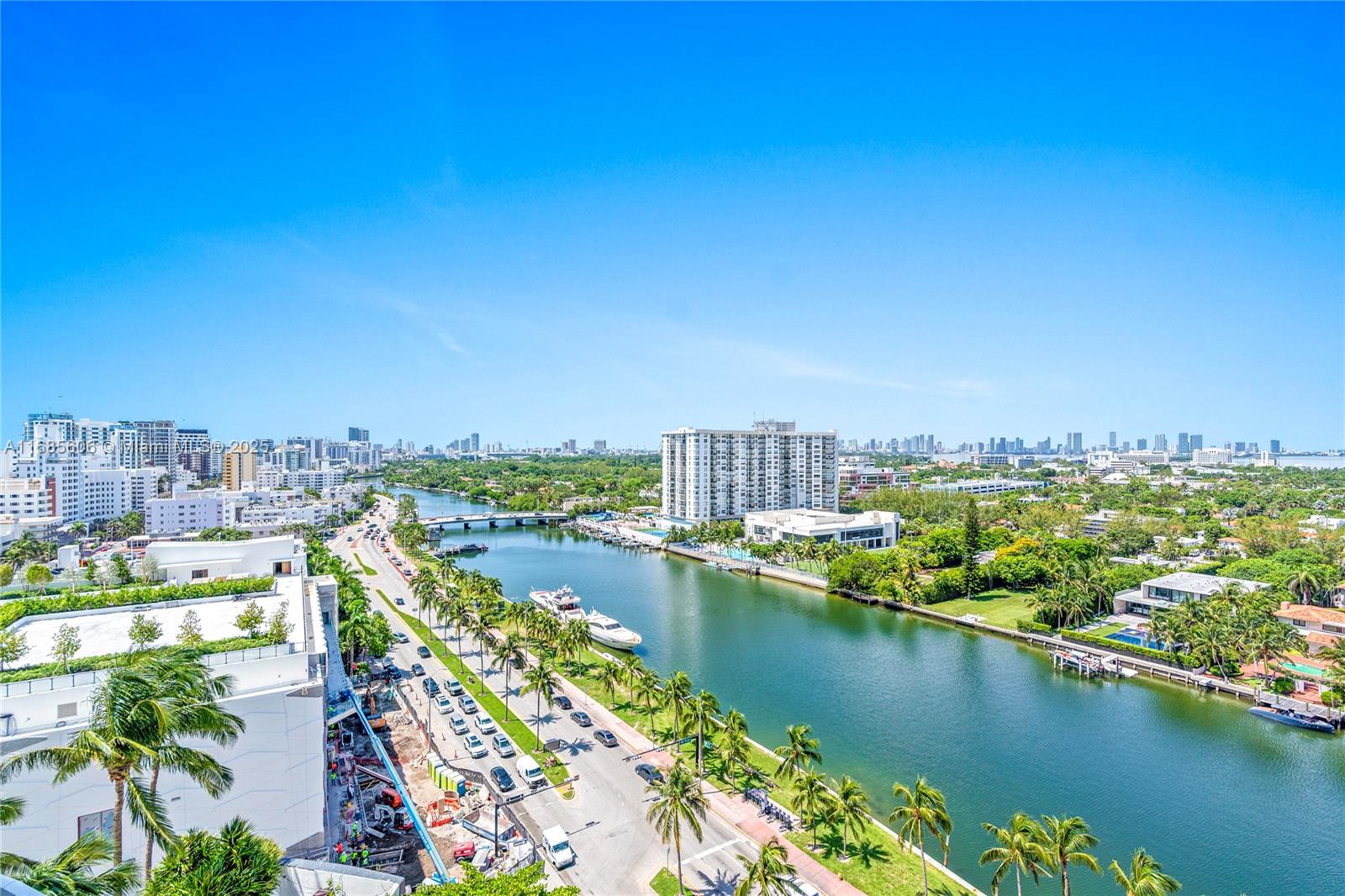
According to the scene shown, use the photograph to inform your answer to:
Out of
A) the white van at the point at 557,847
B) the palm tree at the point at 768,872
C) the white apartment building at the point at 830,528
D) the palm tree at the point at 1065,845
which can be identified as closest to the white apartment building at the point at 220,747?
the white van at the point at 557,847

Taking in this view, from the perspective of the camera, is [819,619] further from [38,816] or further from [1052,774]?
[38,816]

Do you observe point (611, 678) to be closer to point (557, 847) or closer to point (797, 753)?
point (797, 753)

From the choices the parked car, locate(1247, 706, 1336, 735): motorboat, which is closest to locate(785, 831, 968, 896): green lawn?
the parked car

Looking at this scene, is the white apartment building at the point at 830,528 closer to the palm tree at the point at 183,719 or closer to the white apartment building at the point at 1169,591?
the white apartment building at the point at 1169,591

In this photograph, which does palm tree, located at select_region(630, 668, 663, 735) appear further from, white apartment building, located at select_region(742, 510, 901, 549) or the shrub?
white apartment building, located at select_region(742, 510, 901, 549)

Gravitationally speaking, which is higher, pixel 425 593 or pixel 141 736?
pixel 141 736

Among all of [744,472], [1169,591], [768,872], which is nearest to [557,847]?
[768,872]
